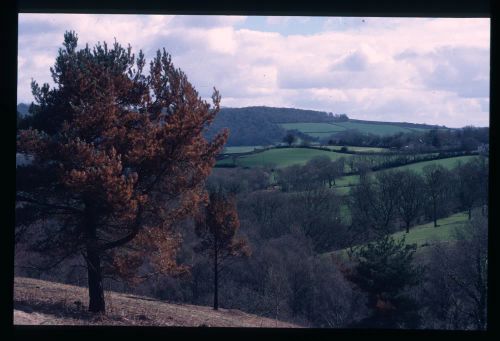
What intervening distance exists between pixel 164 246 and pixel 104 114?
2782mm

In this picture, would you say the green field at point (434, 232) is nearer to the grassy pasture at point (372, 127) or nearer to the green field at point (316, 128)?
the grassy pasture at point (372, 127)

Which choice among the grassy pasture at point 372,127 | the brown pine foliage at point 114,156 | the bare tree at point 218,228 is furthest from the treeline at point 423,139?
the brown pine foliage at point 114,156

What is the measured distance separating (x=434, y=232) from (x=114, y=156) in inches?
772

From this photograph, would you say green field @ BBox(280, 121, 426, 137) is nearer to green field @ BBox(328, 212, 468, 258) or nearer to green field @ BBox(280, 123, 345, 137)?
green field @ BBox(280, 123, 345, 137)

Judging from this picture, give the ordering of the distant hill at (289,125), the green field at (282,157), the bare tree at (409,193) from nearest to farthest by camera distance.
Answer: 1. the distant hill at (289,125)
2. the green field at (282,157)
3. the bare tree at (409,193)

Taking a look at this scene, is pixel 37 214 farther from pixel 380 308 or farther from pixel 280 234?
pixel 280 234

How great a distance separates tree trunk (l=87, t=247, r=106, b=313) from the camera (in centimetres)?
1133

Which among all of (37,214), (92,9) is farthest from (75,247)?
(92,9)

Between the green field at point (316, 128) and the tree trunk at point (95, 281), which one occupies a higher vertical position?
the green field at point (316, 128)

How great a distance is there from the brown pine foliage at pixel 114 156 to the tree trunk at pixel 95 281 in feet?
0.13

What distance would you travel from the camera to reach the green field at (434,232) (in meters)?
25.0

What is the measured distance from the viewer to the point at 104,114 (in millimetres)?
10719

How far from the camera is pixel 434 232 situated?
2634cm

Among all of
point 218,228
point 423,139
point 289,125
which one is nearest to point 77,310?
point 218,228
